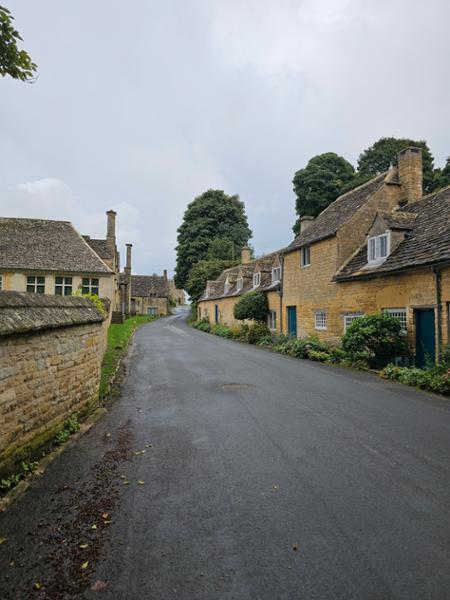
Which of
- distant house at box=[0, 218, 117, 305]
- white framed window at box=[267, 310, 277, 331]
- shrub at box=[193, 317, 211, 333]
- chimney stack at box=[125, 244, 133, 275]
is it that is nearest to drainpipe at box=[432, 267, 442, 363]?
white framed window at box=[267, 310, 277, 331]

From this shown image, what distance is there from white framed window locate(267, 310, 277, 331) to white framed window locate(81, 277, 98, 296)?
15.9 metres

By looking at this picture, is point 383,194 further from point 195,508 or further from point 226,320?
point 226,320

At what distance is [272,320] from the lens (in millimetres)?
24812

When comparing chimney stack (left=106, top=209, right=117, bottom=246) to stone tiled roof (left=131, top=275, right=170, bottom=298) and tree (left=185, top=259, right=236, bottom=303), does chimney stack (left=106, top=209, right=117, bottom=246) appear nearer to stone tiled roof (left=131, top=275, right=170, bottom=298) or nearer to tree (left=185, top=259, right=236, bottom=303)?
tree (left=185, top=259, right=236, bottom=303)

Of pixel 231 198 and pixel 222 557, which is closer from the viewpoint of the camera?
pixel 222 557

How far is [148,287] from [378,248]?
2445 inches

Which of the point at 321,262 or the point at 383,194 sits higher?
the point at 383,194

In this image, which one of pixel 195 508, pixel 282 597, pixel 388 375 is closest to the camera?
pixel 282 597

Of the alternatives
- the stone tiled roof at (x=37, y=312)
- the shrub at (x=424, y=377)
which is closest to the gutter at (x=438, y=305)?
the shrub at (x=424, y=377)

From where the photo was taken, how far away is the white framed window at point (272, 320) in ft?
79.3

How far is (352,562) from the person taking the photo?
288cm

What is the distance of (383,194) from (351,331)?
8.48 meters

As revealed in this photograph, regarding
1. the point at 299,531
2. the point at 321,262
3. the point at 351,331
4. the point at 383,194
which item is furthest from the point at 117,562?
the point at 383,194

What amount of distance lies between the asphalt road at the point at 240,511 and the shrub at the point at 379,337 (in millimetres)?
5726
